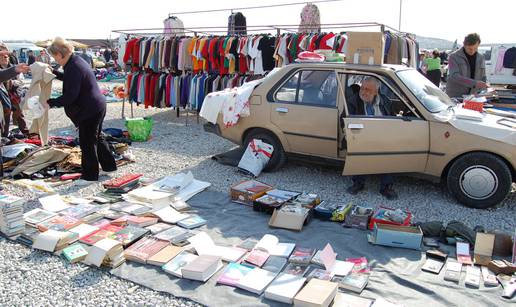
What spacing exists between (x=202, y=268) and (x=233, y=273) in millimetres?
260

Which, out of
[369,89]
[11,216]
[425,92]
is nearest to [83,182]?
[11,216]

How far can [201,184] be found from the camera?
5.70m

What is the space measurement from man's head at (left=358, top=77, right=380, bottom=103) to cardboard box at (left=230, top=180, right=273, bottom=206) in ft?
5.48

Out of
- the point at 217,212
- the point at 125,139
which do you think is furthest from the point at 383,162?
the point at 125,139

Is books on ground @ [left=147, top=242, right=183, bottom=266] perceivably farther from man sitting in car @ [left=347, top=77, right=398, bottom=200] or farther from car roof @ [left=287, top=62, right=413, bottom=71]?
car roof @ [left=287, top=62, right=413, bottom=71]

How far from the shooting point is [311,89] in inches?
227

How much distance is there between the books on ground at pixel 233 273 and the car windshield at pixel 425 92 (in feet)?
9.81

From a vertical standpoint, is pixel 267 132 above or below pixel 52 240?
above

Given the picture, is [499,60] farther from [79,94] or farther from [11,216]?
[11,216]

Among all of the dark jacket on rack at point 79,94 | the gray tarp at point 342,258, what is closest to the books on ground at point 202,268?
the gray tarp at point 342,258

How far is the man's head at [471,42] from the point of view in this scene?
6718 millimetres

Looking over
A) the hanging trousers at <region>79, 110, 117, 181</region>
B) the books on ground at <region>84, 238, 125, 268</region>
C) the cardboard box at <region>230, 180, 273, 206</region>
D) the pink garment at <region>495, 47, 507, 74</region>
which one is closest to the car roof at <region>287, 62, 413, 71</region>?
the cardboard box at <region>230, 180, 273, 206</region>

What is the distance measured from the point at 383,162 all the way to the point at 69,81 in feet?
13.1

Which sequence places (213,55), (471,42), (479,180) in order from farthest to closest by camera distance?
(213,55)
(471,42)
(479,180)
